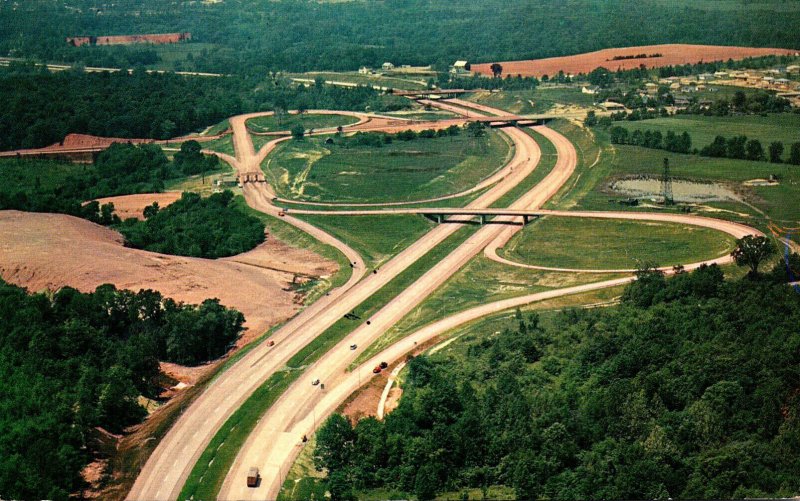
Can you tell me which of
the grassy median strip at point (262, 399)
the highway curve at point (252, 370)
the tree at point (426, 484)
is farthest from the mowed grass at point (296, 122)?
the tree at point (426, 484)

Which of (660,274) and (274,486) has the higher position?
(660,274)

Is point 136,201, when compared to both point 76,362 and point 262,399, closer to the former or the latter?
point 76,362

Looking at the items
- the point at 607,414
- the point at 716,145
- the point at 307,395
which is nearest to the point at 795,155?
the point at 716,145

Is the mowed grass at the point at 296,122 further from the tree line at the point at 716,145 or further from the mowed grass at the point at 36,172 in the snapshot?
the tree line at the point at 716,145

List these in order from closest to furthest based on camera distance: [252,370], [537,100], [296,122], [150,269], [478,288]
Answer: [252,370] → [478,288] → [150,269] → [296,122] → [537,100]

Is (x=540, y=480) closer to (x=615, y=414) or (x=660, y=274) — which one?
(x=615, y=414)

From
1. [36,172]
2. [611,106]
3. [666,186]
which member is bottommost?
[36,172]

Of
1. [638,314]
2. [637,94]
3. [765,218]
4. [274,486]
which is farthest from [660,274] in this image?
[637,94]
